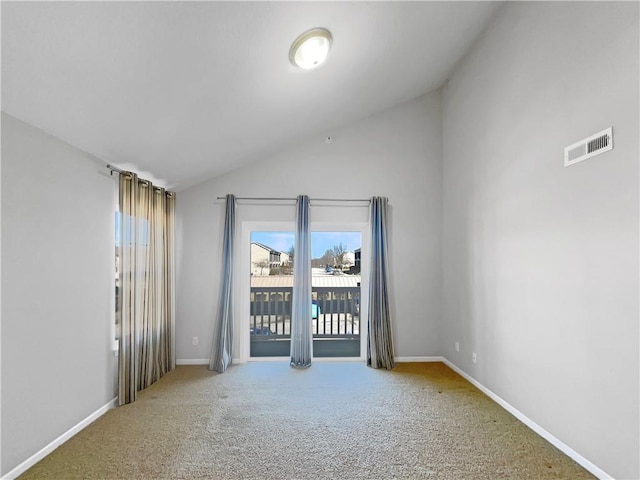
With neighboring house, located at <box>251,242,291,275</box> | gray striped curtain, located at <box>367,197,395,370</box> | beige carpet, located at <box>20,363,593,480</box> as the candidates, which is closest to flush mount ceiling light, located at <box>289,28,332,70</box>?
gray striped curtain, located at <box>367,197,395,370</box>

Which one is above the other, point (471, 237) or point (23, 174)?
point (23, 174)

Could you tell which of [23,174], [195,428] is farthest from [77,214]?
[195,428]

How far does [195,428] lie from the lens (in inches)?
103

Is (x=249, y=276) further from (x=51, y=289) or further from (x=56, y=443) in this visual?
(x=56, y=443)

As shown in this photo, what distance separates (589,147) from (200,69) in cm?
258

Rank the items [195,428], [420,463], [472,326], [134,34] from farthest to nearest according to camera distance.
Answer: [472,326], [195,428], [420,463], [134,34]

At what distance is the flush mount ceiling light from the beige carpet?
2.80 meters

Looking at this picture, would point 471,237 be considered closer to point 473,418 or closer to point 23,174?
point 473,418

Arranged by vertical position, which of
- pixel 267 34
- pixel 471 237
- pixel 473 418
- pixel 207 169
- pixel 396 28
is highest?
pixel 396 28

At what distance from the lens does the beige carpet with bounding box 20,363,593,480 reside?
6.93 feet

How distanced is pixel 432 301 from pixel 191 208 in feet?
11.0

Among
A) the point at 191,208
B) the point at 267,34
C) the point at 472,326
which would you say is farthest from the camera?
the point at 191,208

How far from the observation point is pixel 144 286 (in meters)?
3.29

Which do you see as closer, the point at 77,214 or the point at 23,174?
the point at 23,174
